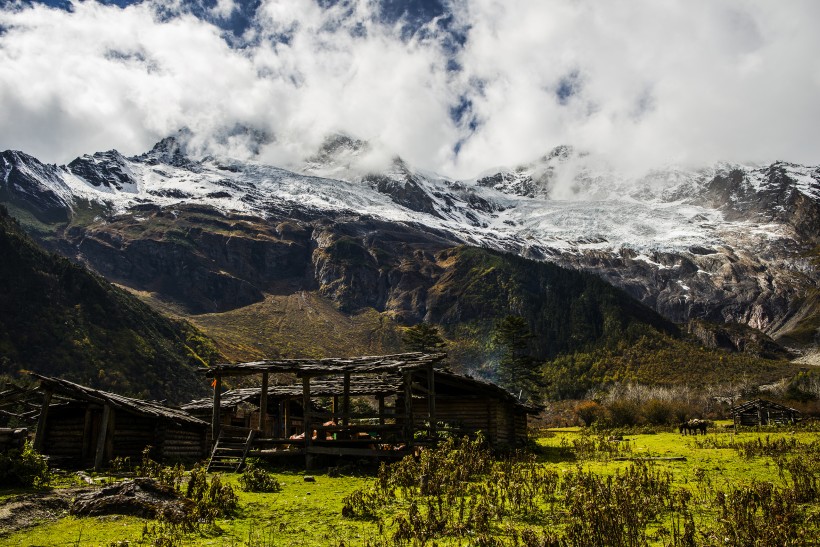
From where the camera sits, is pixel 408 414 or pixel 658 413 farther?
pixel 658 413

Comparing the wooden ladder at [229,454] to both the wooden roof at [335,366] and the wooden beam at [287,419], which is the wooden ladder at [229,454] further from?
the wooden beam at [287,419]

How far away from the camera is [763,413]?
188 feet

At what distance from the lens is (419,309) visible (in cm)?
17800

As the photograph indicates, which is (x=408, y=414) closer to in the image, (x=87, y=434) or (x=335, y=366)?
(x=335, y=366)

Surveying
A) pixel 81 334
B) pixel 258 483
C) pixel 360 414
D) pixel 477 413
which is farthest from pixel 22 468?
pixel 81 334

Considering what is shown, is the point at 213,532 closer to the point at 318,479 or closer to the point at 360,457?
the point at 318,479

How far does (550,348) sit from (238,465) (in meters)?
122

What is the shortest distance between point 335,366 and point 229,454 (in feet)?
19.6

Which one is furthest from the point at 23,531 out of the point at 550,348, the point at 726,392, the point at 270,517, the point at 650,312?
the point at 650,312

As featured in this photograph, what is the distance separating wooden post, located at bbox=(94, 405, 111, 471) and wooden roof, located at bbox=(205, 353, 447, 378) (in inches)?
161

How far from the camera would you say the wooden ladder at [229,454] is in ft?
75.4

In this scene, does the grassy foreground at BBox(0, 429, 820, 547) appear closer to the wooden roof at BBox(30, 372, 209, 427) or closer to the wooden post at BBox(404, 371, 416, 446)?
the wooden post at BBox(404, 371, 416, 446)

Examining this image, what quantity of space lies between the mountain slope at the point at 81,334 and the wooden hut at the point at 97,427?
4973cm

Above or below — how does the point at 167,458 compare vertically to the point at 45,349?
below
